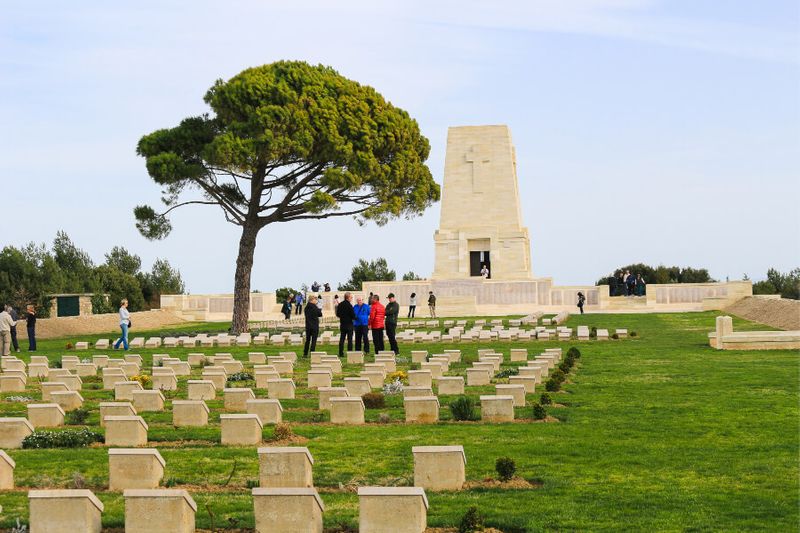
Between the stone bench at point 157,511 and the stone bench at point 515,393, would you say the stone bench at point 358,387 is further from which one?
the stone bench at point 157,511

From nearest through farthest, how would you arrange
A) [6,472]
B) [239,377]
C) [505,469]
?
[505,469] → [6,472] → [239,377]

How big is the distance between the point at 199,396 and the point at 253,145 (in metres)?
21.0

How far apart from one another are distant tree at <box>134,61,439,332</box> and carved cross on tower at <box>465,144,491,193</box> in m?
18.1

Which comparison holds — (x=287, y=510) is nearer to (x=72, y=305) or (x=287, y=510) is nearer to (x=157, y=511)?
(x=157, y=511)

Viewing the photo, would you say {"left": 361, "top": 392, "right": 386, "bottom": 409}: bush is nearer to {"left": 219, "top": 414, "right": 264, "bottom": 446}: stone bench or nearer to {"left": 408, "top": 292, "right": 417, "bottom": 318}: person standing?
{"left": 219, "top": 414, "right": 264, "bottom": 446}: stone bench

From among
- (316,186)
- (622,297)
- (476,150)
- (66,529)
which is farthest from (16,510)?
(476,150)

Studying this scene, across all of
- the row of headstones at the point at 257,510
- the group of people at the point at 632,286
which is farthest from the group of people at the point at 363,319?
the group of people at the point at 632,286

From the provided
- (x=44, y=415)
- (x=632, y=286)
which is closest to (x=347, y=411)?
(x=44, y=415)

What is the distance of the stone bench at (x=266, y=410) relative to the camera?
15625 millimetres

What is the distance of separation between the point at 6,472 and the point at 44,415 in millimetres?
4448

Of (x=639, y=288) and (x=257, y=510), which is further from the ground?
(x=639, y=288)

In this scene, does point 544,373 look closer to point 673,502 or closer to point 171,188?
point 673,502

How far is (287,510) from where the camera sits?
9.32 metres

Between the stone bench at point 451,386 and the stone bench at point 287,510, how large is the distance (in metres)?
9.82
